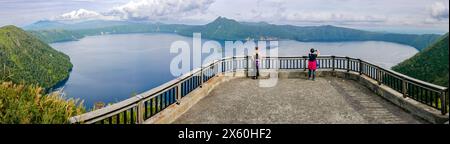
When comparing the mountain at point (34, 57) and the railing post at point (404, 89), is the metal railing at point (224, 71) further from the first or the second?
the mountain at point (34, 57)

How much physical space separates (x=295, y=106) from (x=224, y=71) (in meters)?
5.85

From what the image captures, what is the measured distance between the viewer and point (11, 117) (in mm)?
5395

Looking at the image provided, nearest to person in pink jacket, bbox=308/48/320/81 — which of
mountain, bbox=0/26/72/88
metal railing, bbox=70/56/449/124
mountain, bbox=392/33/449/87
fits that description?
metal railing, bbox=70/56/449/124

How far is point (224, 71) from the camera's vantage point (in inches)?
601

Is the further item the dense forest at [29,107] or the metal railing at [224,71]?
the metal railing at [224,71]

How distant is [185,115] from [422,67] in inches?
4518

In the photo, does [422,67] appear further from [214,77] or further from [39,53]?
[39,53]

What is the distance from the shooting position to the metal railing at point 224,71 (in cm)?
622

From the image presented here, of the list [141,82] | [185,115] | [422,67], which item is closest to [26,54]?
[141,82]

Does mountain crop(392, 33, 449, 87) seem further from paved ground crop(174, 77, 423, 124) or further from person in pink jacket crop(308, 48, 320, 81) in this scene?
paved ground crop(174, 77, 423, 124)

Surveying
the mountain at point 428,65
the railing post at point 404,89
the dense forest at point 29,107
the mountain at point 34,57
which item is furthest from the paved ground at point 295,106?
the mountain at point 34,57

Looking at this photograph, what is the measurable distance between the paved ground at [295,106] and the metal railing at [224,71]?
0.59m
